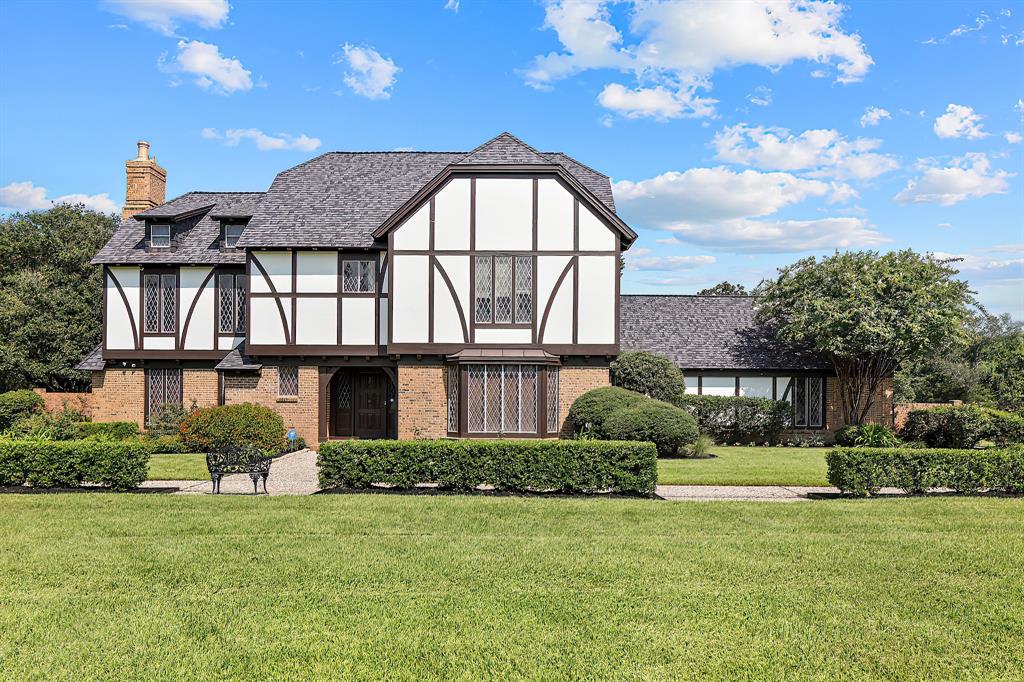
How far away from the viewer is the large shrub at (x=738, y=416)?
2497cm

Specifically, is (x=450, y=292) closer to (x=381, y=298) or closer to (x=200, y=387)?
(x=381, y=298)

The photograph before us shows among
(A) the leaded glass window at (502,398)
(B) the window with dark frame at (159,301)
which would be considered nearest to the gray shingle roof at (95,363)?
(B) the window with dark frame at (159,301)

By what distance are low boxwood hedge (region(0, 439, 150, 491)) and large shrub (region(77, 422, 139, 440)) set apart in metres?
7.45

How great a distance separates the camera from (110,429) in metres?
22.1

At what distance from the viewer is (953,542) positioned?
32.4ft

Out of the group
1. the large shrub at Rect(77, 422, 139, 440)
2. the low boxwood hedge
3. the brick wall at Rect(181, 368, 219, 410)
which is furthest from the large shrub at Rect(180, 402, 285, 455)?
the low boxwood hedge

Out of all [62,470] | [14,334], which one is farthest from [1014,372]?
[14,334]

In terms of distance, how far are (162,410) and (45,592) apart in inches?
708

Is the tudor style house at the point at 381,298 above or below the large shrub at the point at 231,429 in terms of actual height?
above

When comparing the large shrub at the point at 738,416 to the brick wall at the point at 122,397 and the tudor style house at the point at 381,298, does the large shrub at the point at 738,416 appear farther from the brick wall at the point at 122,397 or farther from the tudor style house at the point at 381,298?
the brick wall at the point at 122,397

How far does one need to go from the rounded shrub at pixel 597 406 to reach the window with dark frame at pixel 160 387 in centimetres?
1349

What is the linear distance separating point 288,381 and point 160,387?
17.2 feet

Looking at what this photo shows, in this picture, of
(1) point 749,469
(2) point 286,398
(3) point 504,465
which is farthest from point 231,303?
(1) point 749,469

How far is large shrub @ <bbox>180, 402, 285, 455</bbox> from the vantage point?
20531 millimetres
